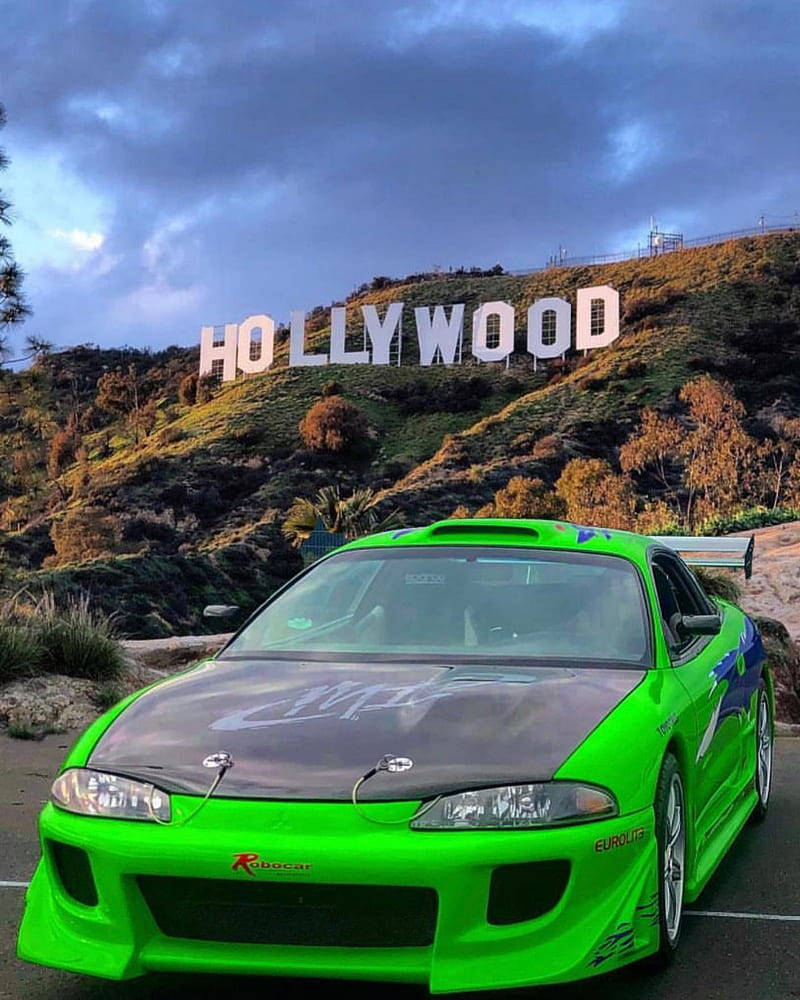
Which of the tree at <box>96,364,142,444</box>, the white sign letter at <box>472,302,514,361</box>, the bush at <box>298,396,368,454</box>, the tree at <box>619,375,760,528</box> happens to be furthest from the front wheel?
the tree at <box>96,364,142,444</box>

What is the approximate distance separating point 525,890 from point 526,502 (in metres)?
47.4

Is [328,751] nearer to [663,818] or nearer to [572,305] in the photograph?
[663,818]

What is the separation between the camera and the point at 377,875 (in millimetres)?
3311

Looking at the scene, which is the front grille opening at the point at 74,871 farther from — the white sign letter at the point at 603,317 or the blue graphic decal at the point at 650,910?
the white sign letter at the point at 603,317

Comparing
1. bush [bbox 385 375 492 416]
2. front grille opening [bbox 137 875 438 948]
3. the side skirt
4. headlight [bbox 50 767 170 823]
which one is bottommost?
the side skirt

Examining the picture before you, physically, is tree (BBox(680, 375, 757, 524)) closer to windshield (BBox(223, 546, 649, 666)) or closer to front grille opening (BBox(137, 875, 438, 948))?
windshield (BBox(223, 546, 649, 666))

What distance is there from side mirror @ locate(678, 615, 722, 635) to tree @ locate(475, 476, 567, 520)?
44.5 metres

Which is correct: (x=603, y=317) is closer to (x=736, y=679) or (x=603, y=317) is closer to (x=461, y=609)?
(x=736, y=679)

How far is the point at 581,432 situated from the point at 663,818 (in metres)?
53.0

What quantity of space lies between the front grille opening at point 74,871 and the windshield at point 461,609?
1.33m

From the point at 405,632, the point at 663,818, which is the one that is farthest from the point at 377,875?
the point at 405,632

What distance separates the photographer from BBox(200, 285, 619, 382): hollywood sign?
63.7 meters

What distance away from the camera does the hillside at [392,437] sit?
50.5 metres

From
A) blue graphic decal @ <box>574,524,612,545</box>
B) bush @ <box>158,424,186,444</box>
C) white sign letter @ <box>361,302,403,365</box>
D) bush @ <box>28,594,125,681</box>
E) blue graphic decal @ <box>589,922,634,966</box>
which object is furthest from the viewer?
white sign letter @ <box>361,302,403,365</box>
